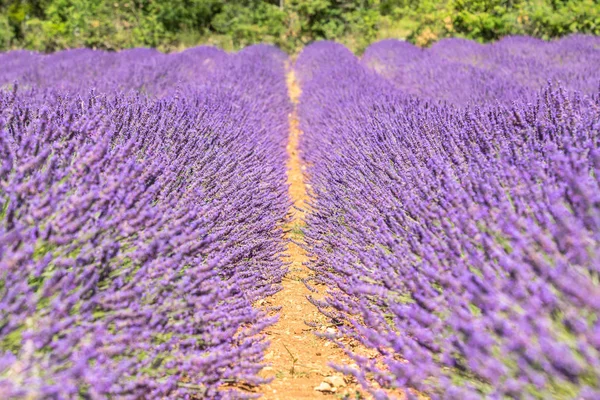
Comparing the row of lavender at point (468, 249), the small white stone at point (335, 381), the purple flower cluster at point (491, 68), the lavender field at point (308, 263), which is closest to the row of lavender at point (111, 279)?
the lavender field at point (308, 263)

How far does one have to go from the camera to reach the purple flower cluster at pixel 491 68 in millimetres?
4777

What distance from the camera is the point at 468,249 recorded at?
5.42 feet

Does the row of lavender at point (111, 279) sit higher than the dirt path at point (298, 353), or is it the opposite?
the row of lavender at point (111, 279)

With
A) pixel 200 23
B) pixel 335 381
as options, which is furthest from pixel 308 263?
pixel 200 23

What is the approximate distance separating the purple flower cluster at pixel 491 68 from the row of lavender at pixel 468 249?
801mm

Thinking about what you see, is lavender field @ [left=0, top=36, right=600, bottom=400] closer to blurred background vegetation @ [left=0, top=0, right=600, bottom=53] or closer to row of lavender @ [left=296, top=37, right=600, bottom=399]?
row of lavender @ [left=296, top=37, right=600, bottom=399]

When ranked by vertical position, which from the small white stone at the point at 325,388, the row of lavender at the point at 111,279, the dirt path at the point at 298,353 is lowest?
the dirt path at the point at 298,353

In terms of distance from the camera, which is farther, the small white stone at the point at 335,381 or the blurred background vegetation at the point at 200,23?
the blurred background vegetation at the point at 200,23

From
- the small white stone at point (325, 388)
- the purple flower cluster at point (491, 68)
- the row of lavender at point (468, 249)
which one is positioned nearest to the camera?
the row of lavender at point (468, 249)

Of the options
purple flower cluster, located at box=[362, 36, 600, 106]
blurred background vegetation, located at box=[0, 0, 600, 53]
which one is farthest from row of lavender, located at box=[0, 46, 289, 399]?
blurred background vegetation, located at box=[0, 0, 600, 53]

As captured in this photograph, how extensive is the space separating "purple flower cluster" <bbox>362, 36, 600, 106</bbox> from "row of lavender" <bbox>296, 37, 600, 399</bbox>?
0.80m

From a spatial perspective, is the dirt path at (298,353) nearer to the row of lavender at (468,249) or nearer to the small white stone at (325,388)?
the small white stone at (325,388)

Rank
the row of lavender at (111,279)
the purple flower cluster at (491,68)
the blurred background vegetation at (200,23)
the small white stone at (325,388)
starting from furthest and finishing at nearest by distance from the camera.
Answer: the blurred background vegetation at (200,23)
the purple flower cluster at (491,68)
the small white stone at (325,388)
the row of lavender at (111,279)

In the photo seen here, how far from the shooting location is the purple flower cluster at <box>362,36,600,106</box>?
4777 millimetres
